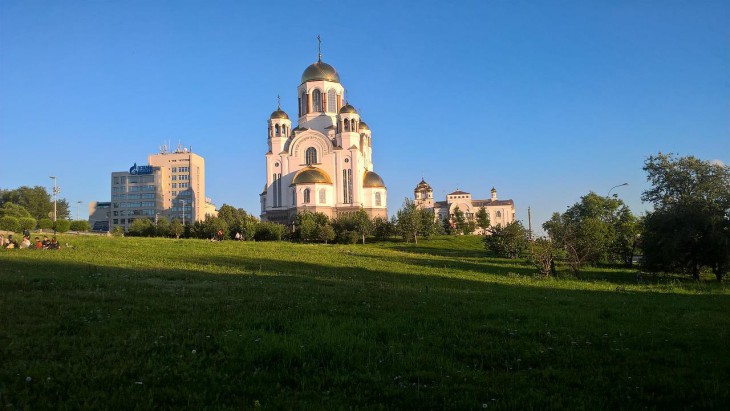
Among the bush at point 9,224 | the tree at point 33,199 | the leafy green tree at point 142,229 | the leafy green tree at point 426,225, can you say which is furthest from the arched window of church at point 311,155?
the tree at point 33,199

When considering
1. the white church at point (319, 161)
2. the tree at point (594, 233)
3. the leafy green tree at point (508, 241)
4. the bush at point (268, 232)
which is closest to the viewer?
the tree at point (594, 233)

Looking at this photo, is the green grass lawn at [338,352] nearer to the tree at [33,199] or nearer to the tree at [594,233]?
the tree at [594,233]

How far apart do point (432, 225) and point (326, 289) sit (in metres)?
53.5

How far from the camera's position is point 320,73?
8031 centimetres

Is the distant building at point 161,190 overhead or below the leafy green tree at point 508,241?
overhead

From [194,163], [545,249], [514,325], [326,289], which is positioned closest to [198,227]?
A: [545,249]

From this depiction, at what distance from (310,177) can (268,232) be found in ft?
51.5

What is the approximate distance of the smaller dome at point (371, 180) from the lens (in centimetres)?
7731

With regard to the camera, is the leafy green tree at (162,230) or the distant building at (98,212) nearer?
the leafy green tree at (162,230)

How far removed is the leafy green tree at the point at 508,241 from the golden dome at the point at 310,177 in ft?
111

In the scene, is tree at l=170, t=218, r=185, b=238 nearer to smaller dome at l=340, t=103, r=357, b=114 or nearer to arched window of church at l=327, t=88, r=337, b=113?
smaller dome at l=340, t=103, r=357, b=114

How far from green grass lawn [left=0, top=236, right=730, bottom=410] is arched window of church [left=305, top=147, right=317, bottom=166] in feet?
216

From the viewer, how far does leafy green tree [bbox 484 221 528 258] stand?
40425mm

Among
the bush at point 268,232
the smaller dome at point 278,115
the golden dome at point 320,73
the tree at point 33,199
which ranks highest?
the golden dome at point 320,73
